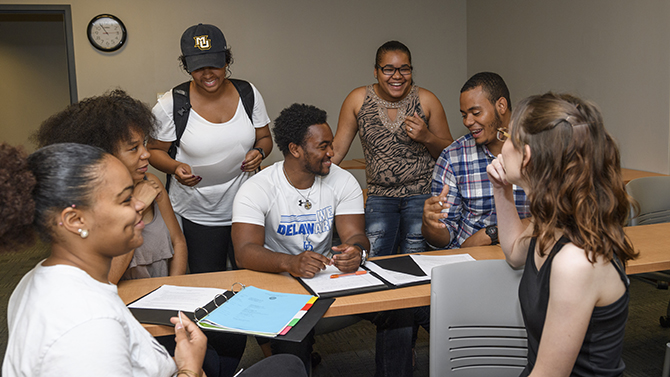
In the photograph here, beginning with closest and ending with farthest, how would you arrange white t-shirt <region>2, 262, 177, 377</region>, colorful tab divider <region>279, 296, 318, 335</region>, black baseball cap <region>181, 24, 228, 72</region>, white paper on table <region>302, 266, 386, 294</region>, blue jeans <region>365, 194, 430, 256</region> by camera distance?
white t-shirt <region>2, 262, 177, 377</region> < colorful tab divider <region>279, 296, 318, 335</region> < white paper on table <region>302, 266, 386, 294</region> < black baseball cap <region>181, 24, 228, 72</region> < blue jeans <region>365, 194, 430, 256</region>

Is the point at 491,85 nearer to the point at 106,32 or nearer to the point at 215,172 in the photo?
the point at 215,172

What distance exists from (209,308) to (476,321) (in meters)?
0.86

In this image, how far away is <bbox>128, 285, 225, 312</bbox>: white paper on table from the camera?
1658 mm

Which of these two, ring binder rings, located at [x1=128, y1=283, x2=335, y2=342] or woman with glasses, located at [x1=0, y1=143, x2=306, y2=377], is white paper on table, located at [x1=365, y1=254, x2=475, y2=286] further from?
woman with glasses, located at [x1=0, y1=143, x2=306, y2=377]

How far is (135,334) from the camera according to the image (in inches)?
42.8

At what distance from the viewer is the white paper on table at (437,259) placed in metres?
2.02

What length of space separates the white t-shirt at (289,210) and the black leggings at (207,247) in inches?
18.8

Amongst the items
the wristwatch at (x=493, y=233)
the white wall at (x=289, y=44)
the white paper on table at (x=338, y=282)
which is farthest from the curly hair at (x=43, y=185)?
the white wall at (x=289, y=44)

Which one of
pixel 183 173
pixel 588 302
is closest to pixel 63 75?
pixel 183 173

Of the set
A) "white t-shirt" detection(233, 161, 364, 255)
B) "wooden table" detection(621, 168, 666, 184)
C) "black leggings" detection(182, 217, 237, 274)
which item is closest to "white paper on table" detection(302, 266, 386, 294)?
"white t-shirt" detection(233, 161, 364, 255)

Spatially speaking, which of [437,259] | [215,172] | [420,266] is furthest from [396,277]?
[215,172]

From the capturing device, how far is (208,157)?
2699mm

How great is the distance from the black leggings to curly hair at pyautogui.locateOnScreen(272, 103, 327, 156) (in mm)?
653

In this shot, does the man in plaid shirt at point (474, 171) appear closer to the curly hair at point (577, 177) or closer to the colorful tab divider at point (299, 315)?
the colorful tab divider at point (299, 315)
